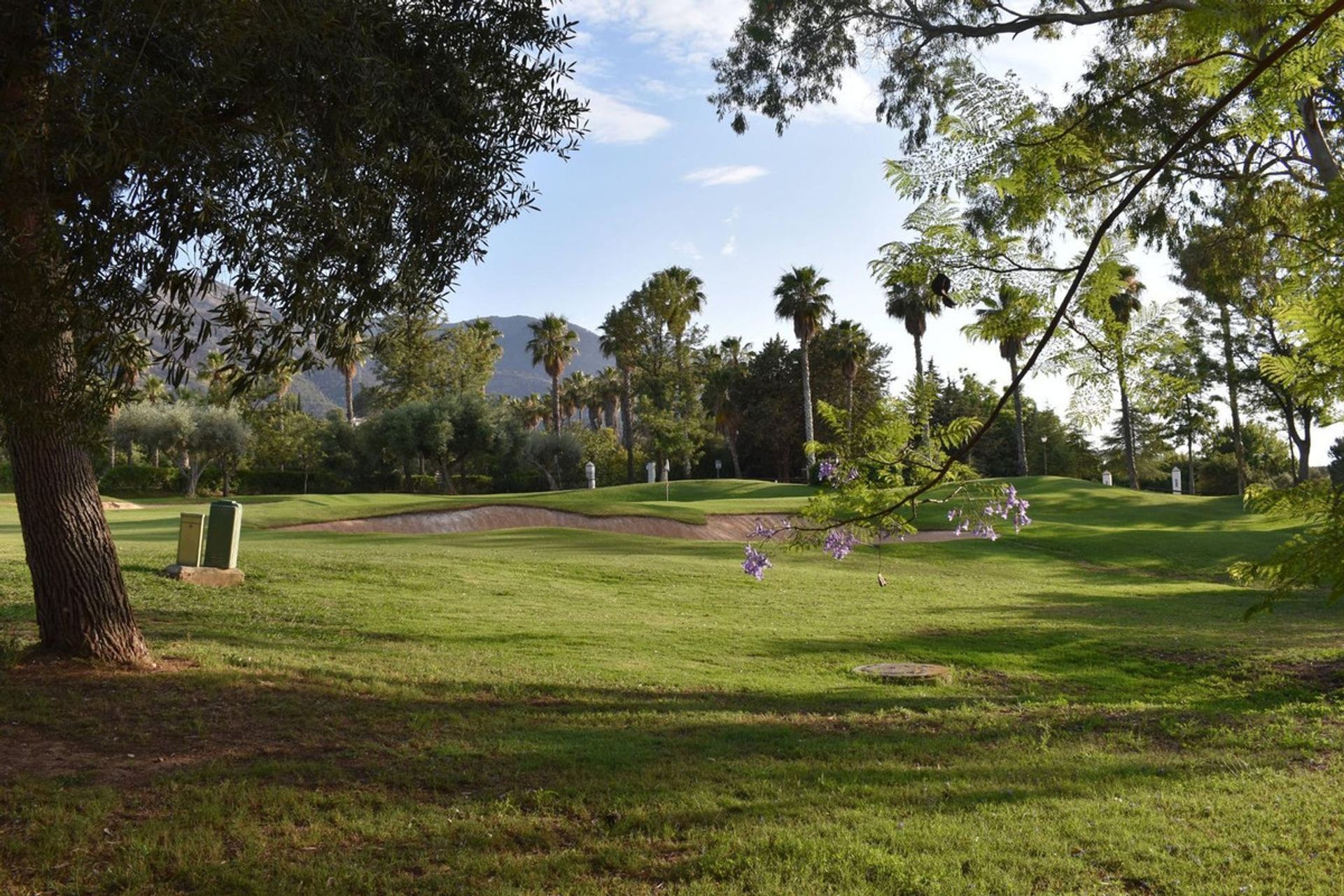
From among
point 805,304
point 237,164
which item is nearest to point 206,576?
point 237,164

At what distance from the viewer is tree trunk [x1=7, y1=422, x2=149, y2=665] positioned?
895cm

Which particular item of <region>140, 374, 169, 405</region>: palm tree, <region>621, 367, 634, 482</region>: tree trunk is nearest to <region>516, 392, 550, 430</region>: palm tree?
<region>621, 367, 634, 482</region>: tree trunk

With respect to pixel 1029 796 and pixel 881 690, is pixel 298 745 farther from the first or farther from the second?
pixel 881 690

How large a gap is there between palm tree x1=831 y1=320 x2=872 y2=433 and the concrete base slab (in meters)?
46.7

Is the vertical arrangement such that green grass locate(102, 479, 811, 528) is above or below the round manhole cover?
above

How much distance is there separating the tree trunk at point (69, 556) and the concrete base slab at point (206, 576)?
5.90 meters

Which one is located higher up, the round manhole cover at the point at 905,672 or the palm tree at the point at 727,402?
the palm tree at the point at 727,402

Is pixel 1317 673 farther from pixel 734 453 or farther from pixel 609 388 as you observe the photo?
pixel 609 388

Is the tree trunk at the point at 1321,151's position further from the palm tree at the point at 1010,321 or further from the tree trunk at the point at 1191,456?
the tree trunk at the point at 1191,456

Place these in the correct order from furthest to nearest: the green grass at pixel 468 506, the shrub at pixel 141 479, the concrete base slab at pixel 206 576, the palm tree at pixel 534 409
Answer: the palm tree at pixel 534 409, the shrub at pixel 141 479, the green grass at pixel 468 506, the concrete base slab at pixel 206 576

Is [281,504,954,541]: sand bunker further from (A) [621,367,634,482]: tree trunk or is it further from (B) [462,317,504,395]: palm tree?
(B) [462,317,504,395]: palm tree

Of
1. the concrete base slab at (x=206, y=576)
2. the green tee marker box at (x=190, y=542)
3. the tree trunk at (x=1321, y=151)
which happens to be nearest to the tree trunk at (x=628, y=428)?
the green tee marker box at (x=190, y=542)

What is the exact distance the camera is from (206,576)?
50.0 feet

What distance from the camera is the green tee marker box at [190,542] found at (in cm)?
1570
